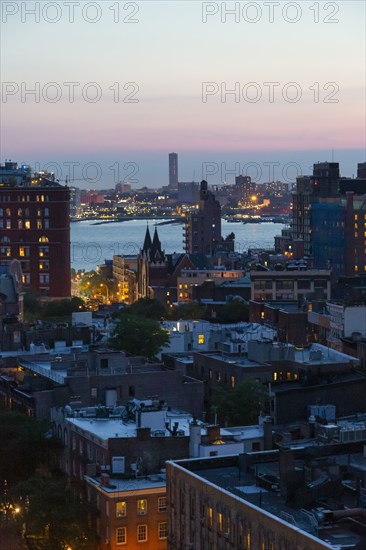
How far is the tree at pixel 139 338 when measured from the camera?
48.3 meters

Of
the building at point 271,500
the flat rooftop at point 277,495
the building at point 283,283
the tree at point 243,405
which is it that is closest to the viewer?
the flat rooftop at point 277,495

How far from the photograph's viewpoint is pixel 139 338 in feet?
160

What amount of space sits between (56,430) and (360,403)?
292 inches

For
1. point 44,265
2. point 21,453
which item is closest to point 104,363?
point 21,453

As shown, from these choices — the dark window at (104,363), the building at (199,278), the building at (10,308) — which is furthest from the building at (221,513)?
the building at (199,278)

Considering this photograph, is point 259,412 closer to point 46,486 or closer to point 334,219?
point 46,486

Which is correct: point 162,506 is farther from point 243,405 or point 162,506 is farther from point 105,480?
point 243,405

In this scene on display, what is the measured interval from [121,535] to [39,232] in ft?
177

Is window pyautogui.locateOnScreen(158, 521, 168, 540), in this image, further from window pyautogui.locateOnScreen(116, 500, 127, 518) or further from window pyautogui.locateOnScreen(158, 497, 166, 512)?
window pyautogui.locateOnScreen(116, 500, 127, 518)

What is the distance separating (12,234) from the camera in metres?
82.8

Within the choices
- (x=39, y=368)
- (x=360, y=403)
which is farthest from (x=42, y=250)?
(x=360, y=403)

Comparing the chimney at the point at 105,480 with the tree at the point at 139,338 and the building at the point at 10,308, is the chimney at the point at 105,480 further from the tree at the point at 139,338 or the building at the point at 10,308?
the tree at the point at 139,338

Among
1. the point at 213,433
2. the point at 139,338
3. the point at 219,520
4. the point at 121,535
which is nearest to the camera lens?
the point at 219,520

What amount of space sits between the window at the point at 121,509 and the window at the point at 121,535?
0.27 m
